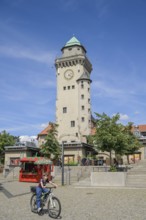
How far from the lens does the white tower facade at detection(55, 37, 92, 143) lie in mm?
60750

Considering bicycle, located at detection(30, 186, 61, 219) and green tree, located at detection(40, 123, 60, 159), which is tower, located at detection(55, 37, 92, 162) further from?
bicycle, located at detection(30, 186, 61, 219)

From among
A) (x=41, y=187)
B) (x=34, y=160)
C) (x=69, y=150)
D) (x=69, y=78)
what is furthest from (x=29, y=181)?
(x=69, y=78)

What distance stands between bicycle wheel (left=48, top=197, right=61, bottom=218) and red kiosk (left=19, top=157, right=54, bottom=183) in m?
19.2

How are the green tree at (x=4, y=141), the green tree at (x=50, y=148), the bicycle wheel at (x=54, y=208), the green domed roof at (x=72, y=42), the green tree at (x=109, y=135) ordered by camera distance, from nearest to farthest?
the bicycle wheel at (x=54, y=208), the green tree at (x=109, y=135), the green tree at (x=50, y=148), the green tree at (x=4, y=141), the green domed roof at (x=72, y=42)

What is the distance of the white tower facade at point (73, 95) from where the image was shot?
199 ft

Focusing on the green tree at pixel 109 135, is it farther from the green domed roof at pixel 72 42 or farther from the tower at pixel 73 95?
the green domed roof at pixel 72 42

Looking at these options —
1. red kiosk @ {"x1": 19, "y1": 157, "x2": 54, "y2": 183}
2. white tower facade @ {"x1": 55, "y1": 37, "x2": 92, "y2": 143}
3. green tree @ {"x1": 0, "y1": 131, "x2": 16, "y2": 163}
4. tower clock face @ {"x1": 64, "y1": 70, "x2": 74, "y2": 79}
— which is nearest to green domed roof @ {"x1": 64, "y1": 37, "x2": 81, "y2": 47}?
white tower facade @ {"x1": 55, "y1": 37, "x2": 92, "y2": 143}

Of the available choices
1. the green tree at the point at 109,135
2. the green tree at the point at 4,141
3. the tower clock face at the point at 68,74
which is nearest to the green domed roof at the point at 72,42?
the tower clock face at the point at 68,74

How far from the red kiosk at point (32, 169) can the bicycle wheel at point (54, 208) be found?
19.2 metres

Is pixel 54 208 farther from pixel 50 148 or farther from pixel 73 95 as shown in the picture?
pixel 73 95

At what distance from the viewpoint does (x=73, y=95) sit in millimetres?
63094

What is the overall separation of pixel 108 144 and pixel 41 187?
885 inches

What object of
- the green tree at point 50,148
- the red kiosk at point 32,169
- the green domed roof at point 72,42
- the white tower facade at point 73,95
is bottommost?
the red kiosk at point 32,169

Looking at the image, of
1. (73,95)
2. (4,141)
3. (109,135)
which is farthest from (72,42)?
(109,135)
